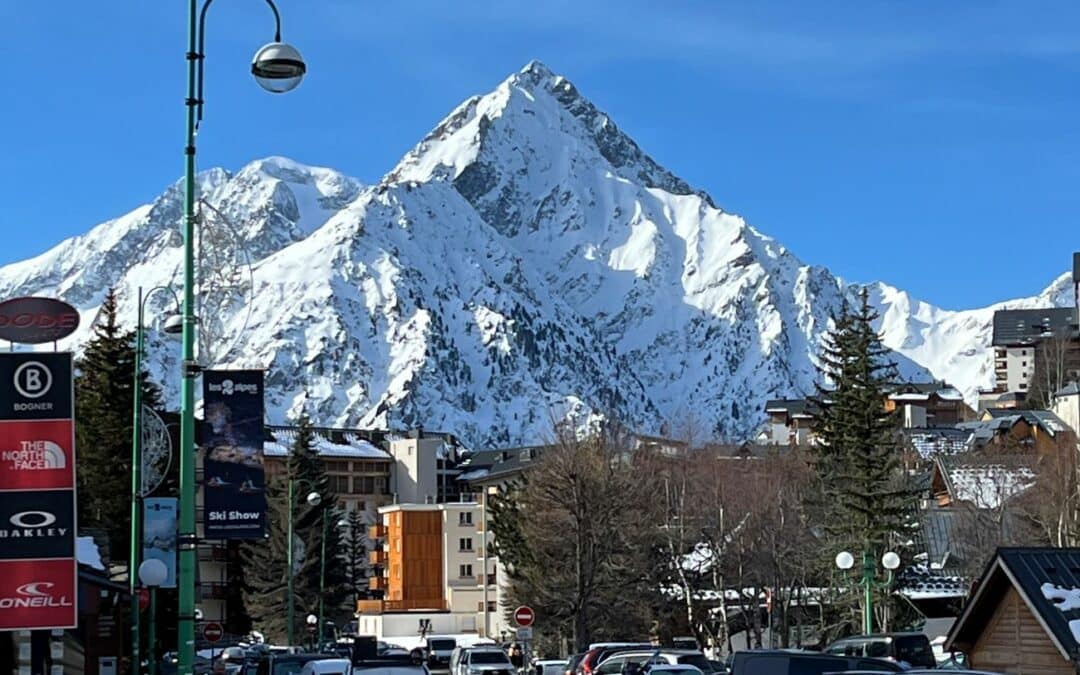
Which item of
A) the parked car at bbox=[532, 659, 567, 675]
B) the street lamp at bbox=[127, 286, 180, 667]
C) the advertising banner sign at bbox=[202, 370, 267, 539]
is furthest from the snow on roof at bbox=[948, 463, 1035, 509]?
the advertising banner sign at bbox=[202, 370, 267, 539]

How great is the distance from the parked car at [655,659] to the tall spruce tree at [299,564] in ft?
146

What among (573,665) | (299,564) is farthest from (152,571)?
(299,564)

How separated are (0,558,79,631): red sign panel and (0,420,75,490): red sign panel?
1099 millimetres

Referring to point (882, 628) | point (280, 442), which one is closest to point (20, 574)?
point (882, 628)

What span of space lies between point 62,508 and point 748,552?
1874 inches

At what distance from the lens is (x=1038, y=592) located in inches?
1030

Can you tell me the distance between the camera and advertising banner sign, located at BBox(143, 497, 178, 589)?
34.3m

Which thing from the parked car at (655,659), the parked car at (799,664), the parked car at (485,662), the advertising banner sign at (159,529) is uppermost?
the advertising banner sign at (159,529)

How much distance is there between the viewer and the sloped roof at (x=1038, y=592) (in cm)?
2539

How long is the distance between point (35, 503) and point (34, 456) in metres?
0.65

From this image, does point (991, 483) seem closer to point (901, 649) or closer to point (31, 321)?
point (901, 649)

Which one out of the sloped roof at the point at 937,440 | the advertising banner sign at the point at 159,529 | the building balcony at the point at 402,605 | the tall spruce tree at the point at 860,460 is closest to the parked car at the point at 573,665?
the tall spruce tree at the point at 860,460

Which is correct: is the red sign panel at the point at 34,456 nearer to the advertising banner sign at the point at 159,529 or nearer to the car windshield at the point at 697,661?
the advertising banner sign at the point at 159,529

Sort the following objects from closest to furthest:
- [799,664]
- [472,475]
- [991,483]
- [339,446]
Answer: [799,664], [991,483], [339,446], [472,475]
